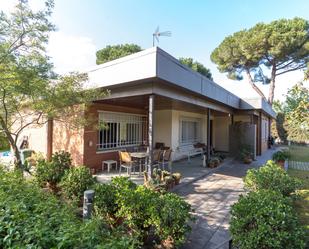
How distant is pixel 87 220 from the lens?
92.5 inches

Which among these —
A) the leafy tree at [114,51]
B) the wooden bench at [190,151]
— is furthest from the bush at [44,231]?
the leafy tree at [114,51]

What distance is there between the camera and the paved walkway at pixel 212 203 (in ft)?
11.9

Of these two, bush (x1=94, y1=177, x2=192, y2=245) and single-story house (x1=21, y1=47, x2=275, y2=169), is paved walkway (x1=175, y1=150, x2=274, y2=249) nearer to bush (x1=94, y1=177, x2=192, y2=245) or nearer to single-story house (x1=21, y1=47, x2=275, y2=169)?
bush (x1=94, y1=177, x2=192, y2=245)

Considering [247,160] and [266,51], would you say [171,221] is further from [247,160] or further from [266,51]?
[266,51]

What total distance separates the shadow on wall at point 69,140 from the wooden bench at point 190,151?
6081mm

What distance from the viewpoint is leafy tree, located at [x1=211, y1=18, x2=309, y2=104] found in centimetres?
1670

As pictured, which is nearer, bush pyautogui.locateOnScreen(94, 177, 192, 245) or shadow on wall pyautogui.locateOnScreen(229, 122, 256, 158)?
bush pyautogui.locateOnScreen(94, 177, 192, 245)

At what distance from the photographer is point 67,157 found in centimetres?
628

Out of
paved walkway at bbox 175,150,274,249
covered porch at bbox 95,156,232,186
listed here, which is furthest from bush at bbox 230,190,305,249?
covered porch at bbox 95,156,232,186

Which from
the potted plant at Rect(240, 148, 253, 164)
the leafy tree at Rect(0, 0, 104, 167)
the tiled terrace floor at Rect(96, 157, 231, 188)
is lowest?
the tiled terrace floor at Rect(96, 157, 231, 188)

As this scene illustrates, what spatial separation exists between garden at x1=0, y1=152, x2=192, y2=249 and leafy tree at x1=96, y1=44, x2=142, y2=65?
18546mm

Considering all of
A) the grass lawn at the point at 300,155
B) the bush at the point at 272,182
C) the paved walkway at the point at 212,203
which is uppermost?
the bush at the point at 272,182

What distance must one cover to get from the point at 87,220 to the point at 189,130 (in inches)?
463

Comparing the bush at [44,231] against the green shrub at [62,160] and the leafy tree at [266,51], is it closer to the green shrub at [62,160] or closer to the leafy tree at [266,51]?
the green shrub at [62,160]
